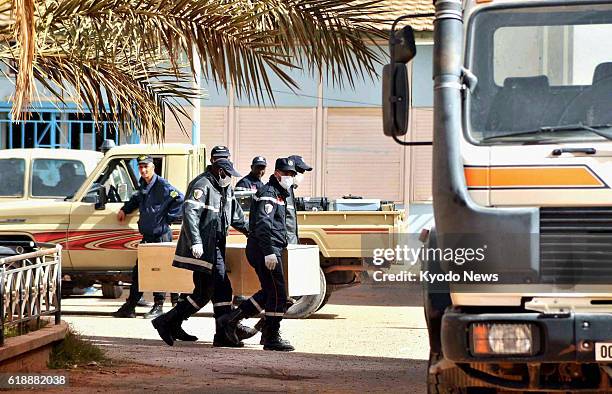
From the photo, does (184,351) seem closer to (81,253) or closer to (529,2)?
(81,253)

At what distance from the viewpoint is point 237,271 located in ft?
44.3

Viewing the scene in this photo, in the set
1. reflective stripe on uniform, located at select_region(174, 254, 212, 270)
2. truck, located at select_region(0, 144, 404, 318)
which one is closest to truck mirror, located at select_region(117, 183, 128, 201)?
truck, located at select_region(0, 144, 404, 318)

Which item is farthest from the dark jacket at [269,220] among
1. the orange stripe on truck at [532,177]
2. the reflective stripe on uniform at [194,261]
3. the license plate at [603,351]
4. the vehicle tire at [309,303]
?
the license plate at [603,351]

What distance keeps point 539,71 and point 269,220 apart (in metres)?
5.83

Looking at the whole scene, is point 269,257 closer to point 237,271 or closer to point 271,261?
point 271,261

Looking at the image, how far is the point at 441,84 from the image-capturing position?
6988 mm

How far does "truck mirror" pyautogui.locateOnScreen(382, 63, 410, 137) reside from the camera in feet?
23.5

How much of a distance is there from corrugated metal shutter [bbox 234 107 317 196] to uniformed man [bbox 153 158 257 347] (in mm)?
11180

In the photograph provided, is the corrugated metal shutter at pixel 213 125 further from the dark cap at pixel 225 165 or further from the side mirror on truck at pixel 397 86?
the side mirror on truck at pixel 397 86

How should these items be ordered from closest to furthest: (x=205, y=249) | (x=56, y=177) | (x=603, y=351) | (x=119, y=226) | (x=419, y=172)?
(x=603, y=351)
(x=205, y=249)
(x=119, y=226)
(x=56, y=177)
(x=419, y=172)

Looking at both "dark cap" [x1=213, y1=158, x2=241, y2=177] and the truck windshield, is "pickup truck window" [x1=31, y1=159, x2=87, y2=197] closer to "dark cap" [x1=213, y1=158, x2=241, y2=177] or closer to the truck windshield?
"dark cap" [x1=213, y1=158, x2=241, y2=177]

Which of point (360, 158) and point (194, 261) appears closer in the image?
point (194, 261)

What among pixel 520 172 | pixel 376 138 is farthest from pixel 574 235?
pixel 376 138

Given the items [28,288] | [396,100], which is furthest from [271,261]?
[396,100]
